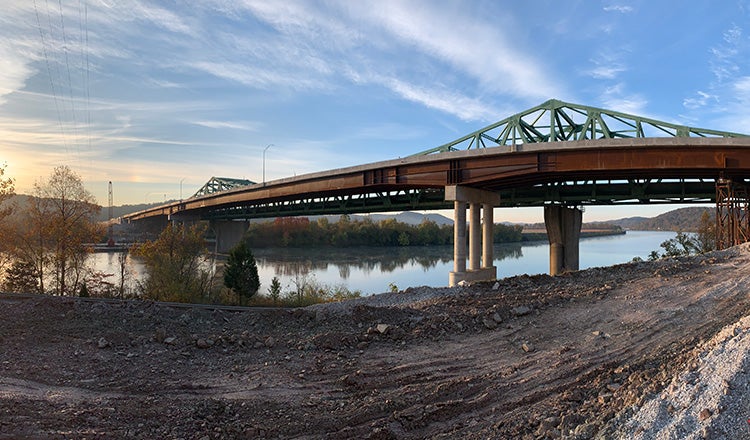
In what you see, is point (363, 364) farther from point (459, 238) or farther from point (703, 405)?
point (459, 238)

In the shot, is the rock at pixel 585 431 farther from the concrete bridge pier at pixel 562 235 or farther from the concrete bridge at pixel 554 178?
the concrete bridge pier at pixel 562 235

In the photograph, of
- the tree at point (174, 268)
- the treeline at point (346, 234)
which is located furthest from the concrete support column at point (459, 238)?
the treeline at point (346, 234)

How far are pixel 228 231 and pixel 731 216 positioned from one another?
68.2 m

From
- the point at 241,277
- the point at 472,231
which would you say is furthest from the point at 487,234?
the point at 241,277

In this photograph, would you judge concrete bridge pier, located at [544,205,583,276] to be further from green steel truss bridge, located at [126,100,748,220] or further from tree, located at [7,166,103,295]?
tree, located at [7,166,103,295]

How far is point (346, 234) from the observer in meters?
85.6

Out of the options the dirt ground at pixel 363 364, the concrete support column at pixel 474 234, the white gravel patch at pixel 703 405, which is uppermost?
the concrete support column at pixel 474 234

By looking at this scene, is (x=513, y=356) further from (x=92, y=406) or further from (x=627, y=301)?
(x=92, y=406)

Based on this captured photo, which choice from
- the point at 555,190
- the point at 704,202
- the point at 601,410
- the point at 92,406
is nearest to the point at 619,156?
the point at 555,190

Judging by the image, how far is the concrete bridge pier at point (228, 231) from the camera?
235ft

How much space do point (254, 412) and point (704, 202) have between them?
131 feet

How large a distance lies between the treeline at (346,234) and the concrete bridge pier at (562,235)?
43.3 meters

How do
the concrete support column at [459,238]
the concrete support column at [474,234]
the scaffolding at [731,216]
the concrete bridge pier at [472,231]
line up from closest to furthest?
1. the scaffolding at [731,216]
2. the concrete bridge pier at [472,231]
3. the concrete support column at [459,238]
4. the concrete support column at [474,234]

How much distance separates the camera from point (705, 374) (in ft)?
17.2
